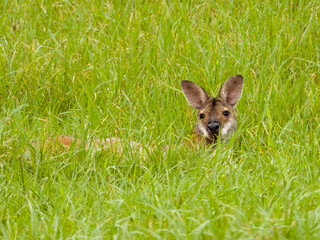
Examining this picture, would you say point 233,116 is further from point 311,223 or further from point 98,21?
point 311,223

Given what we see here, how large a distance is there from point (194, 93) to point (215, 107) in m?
0.26

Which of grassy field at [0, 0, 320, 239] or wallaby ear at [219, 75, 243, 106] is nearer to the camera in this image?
grassy field at [0, 0, 320, 239]

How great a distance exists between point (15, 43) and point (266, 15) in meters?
2.92

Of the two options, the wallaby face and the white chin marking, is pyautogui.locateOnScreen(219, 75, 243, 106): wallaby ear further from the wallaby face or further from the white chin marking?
the white chin marking

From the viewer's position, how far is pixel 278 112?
6.89 m

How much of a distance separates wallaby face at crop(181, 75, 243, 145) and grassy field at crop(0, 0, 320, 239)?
0.54 feet

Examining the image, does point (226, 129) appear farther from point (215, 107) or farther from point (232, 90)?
point (232, 90)

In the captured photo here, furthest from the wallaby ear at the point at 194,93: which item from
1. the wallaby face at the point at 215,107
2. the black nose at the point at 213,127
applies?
the black nose at the point at 213,127

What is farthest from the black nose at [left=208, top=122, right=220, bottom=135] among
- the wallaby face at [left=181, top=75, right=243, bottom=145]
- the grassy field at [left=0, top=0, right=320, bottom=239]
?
the grassy field at [left=0, top=0, right=320, bottom=239]

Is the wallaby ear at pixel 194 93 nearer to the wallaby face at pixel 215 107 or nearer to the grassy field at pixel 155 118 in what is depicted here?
the wallaby face at pixel 215 107

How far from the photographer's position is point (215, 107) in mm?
7211

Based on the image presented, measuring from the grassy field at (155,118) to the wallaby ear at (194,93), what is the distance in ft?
0.58

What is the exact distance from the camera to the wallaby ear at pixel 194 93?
714 centimetres

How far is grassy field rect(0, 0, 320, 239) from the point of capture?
4.42 metres
